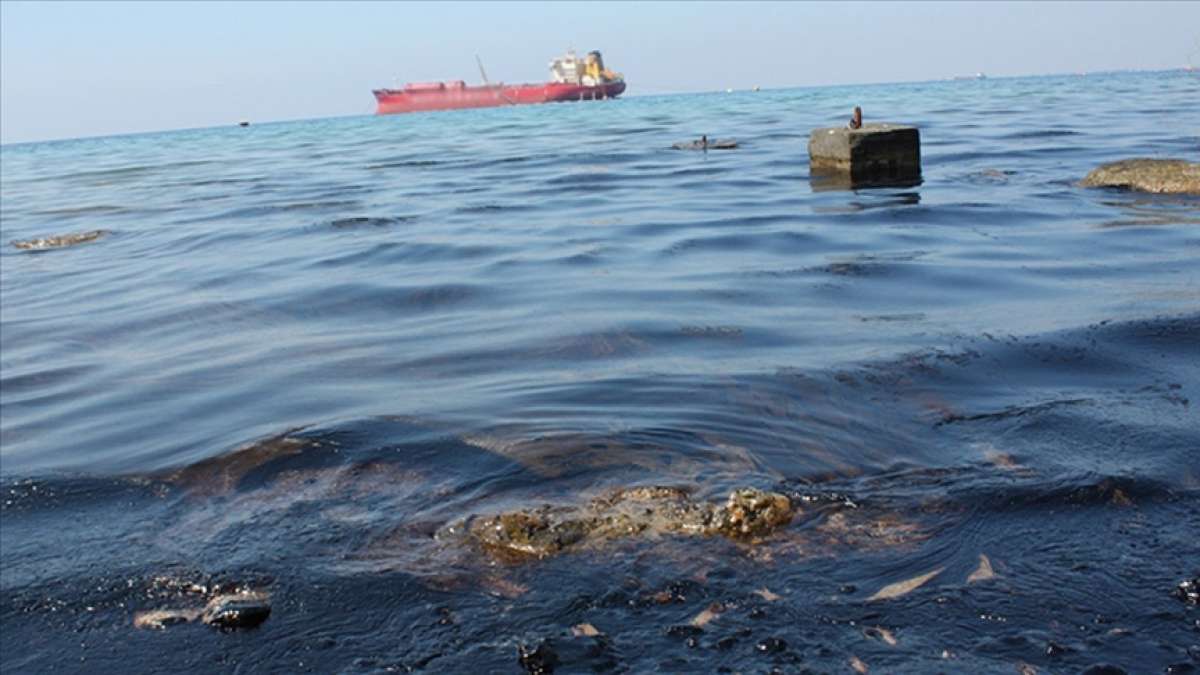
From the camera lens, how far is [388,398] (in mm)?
6512

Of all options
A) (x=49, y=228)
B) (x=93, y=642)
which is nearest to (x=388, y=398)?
(x=93, y=642)

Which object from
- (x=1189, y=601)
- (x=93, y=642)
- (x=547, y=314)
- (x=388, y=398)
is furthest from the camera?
(x=547, y=314)

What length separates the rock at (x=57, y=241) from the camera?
643 inches

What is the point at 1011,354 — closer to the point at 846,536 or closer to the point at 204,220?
the point at 846,536

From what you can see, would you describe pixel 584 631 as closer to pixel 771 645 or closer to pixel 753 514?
pixel 771 645

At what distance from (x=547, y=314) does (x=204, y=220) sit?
11360 mm

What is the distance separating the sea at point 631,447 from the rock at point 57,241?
3.89m

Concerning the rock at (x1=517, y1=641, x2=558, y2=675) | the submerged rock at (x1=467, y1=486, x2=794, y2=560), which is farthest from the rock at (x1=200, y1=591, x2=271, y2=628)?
the rock at (x1=517, y1=641, x2=558, y2=675)

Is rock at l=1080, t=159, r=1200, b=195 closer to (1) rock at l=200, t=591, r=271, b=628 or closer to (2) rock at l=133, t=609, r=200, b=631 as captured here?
(1) rock at l=200, t=591, r=271, b=628

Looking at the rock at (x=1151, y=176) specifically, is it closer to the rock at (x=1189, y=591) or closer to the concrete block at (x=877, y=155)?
the concrete block at (x=877, y=155)

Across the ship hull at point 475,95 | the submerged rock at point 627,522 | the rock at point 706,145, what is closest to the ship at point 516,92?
the ship hull at point 475,95

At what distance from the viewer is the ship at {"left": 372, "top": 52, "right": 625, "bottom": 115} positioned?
114m

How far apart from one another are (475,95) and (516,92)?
14.8 feet

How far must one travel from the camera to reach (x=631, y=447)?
5293 mm
